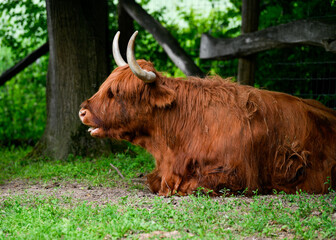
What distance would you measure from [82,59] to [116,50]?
169 centimetres

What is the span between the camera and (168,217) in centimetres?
388

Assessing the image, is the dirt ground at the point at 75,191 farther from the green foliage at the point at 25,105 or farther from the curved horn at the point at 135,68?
the green foliage at the point at 25,105

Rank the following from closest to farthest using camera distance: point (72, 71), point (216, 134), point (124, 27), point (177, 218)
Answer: point (177, 218) < point (216, 134) < point (72, 71) < point (124, 27)

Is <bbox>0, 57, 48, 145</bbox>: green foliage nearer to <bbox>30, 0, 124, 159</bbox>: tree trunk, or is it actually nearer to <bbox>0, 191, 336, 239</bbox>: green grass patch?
<bbox>30, 0, 124, 159</bbox>: tree trunk

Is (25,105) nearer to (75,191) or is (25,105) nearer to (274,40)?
(75,191)

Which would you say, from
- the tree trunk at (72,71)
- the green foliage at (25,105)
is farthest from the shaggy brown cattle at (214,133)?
the green foliage at (25,105)

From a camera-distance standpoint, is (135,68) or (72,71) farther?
(72,71)

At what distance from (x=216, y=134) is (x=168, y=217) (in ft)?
4.04

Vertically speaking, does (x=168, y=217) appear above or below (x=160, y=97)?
below

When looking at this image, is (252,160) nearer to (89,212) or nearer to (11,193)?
(89,212)

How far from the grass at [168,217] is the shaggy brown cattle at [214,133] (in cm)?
27

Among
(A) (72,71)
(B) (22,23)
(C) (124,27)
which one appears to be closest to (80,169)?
(A) (72,71)

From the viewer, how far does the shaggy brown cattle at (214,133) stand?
4734mm

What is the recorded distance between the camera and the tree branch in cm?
585
